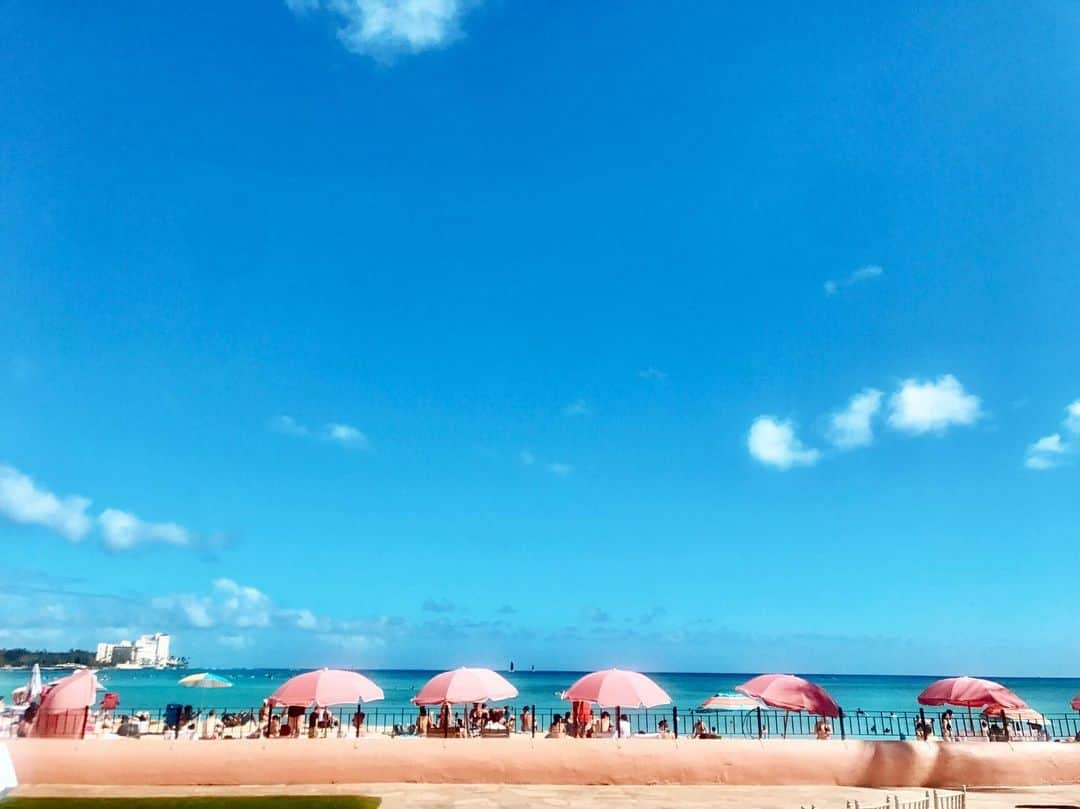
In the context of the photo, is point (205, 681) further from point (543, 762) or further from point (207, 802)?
point (543, 762)

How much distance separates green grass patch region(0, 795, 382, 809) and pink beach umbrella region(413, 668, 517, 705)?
370 cm

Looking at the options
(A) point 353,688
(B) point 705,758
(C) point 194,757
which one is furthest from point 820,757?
(C) point 194,757

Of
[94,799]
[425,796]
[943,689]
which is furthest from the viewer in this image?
[943,689]

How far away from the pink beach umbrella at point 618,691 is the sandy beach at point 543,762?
0.93 metres

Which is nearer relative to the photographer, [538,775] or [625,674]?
[538,775]

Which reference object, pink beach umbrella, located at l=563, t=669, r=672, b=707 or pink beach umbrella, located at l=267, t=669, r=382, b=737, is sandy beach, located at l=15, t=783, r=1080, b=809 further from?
pink beach umbrella, located at l=267, t=669, r=382, b=737

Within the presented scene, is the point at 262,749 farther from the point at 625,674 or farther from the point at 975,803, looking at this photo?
the point at 975,803

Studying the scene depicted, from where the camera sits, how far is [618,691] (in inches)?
766

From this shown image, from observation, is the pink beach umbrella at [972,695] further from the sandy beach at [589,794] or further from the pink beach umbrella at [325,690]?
the pink beach umbrella at [325,690]

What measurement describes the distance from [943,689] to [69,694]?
887 inches

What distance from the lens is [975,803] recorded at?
55.2ft

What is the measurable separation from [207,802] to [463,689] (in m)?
6.32

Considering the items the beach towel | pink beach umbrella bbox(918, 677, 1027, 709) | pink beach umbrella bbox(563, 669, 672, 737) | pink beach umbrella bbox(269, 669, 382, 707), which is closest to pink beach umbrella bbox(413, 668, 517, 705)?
pink beach umbrella bbox(269, 669, 382, 707)

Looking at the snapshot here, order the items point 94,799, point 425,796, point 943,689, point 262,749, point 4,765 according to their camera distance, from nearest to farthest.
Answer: point 4,765 → point 94,799 → point 425,796 → point 262,749 → point 943,689
